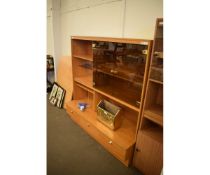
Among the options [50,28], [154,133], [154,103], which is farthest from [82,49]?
[154,133]

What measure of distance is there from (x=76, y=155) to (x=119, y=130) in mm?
704

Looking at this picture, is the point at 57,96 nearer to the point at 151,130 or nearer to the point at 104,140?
the point at 104,140

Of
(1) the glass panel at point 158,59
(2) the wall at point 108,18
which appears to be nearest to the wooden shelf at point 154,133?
(1) the glass panel at point 158,59

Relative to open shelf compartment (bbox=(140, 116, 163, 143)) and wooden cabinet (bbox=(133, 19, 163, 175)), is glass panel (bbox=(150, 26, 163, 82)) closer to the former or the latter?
wooden cabinet (bbox=(133, 19, 163, 175))

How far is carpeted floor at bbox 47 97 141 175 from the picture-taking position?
1938mm

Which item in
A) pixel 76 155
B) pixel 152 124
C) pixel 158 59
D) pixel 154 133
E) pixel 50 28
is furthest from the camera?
pixel 50 28

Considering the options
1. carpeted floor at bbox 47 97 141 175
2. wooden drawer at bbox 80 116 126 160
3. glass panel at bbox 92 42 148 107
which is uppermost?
glass panel at bbox 92 42 148 107

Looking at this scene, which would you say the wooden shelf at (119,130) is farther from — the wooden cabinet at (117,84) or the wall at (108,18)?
the wall at (108,18)

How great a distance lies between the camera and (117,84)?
256 centimetres

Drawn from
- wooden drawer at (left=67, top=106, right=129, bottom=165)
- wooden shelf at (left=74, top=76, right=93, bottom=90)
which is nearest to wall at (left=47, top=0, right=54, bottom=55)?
wooden shelf at (left=74, top=76, right=93, bottom=90)

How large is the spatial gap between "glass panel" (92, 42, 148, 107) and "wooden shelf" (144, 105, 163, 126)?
0.67 feet

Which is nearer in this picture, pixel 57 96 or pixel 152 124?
pixel 152 124

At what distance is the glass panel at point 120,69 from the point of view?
2.02 m
